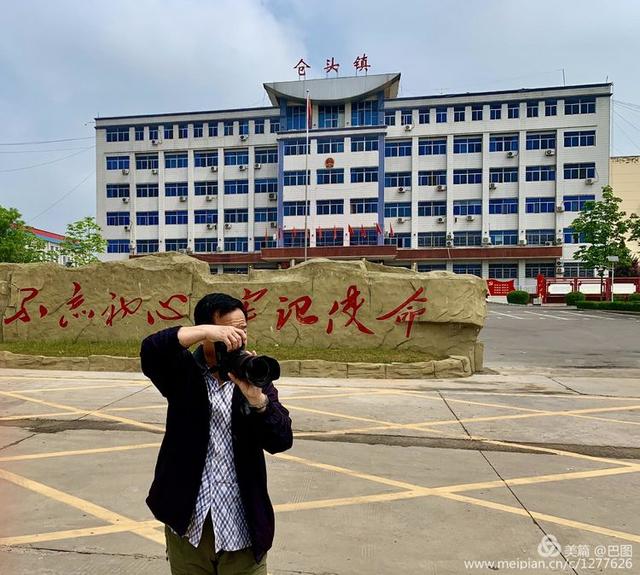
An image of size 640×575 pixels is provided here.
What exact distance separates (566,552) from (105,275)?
1028cm

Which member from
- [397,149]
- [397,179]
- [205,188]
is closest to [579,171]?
[397,179]

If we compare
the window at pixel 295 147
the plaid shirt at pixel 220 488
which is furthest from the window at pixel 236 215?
the plaid shirt at pixel 220 488

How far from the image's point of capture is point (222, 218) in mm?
47312

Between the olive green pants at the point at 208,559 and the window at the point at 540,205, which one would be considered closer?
the olive green pants at the point at 208,559

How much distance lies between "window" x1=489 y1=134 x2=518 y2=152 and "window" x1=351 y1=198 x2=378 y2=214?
11063 millimetres

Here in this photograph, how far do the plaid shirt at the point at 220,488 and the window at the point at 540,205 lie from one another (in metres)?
46.0

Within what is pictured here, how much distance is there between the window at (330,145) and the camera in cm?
4456

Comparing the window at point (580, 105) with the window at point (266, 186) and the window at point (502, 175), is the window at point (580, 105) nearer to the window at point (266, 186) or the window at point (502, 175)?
the window at point (502, 175)

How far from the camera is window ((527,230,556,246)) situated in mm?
42812

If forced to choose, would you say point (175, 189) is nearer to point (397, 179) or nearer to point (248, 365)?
point (397, 179)

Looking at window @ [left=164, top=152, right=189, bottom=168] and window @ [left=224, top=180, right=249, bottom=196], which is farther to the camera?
window @ [left=164, top=152, right=189, bottom=168]

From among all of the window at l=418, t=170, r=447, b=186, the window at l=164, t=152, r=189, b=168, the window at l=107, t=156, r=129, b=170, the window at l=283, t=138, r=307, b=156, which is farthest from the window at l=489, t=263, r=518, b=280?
the window at l=107, t=156, r=129, b=170

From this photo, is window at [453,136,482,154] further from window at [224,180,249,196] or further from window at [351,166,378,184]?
window at [224,180,249,196]

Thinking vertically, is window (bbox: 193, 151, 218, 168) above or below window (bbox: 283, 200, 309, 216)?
above
